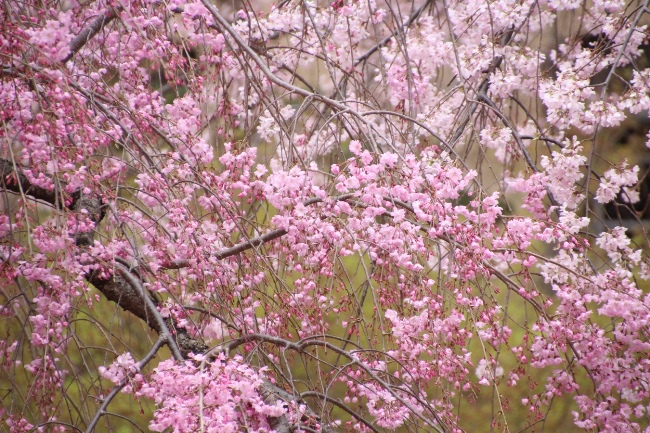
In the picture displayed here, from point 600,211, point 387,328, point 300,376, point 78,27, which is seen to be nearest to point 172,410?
point 387,328

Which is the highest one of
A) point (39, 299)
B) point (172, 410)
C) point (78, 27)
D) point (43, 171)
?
point (78, 27)

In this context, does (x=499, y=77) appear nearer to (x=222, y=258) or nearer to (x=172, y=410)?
(x=222, y=258)

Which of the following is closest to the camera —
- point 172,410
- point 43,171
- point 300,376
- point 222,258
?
point 172,410

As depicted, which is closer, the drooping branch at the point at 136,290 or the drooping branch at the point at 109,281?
the drooping branch at the point at 136,290

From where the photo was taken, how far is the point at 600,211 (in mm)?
4918

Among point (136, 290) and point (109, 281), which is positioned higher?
point (109, 281)

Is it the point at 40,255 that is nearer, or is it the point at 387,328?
the point at 40,255

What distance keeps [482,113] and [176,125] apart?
49.9 inches

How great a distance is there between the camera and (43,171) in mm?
1963

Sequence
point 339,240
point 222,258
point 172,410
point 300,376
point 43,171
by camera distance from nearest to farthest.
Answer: point 172,410
point 339,240
point 43,171
point 222,258
point 300,376

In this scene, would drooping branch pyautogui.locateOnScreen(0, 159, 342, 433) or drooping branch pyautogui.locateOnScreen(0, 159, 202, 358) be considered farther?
drooping branch pyautogui.locateOnScreen(0, 159, 202, 358)

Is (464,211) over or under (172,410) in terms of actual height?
over

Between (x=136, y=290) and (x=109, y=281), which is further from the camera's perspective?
(x=109, y=281)

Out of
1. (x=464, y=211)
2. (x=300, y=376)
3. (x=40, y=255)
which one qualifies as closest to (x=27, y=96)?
(x=40, y=255)
